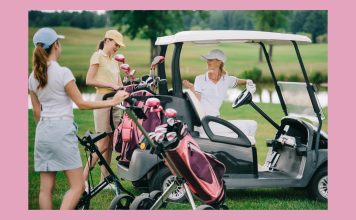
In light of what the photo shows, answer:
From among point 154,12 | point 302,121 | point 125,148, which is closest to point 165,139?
point 125,148

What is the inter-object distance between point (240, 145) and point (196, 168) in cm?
102

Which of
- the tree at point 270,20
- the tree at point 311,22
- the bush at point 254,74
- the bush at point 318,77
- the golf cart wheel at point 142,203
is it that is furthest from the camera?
the bush at point 254,74

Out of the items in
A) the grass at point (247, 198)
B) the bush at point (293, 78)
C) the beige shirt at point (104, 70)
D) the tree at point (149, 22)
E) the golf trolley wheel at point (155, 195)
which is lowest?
the grass at point (247, 198)

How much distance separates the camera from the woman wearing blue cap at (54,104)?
4820 mm

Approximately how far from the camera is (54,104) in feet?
16.0

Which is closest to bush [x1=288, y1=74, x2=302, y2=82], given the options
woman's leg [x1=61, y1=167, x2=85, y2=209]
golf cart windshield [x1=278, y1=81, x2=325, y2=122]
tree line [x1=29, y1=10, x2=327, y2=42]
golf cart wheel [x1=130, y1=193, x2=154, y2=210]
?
tree line [x1=29, y1=10, x2=327, y2=42]

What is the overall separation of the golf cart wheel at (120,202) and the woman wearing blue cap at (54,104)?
51cm

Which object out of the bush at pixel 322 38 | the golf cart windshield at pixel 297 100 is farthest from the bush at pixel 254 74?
the golf cart windshield at pixel 297 100

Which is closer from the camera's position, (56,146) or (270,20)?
(56,146)

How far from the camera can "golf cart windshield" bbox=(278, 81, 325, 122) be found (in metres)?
6.53

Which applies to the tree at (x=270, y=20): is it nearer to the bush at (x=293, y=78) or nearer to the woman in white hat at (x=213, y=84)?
the bush at (x=293, y=78)

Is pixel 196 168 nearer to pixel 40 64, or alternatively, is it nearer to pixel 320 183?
pixel 40 64

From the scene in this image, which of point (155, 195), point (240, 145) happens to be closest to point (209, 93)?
point (240, 145)

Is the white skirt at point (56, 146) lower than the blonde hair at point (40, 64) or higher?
lower
